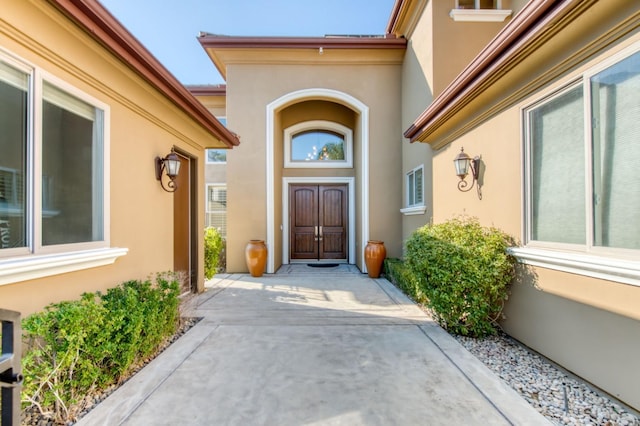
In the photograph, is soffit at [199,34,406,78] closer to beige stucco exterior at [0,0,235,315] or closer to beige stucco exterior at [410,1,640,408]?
beige stucco exterior at [0,0,235,315]

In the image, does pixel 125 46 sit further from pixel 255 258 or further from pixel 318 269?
pixel 318 269

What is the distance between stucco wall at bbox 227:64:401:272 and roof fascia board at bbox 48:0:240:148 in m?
3.37

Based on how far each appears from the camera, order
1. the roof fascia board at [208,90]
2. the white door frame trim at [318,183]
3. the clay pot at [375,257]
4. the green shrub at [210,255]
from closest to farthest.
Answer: the green shrub at [210,255] < the clay pot at [375,257] < the white door frame trim at [318,183] < the roof fascia board at [208,90]

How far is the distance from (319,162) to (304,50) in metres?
3.24

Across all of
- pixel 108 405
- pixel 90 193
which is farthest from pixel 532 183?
pixel 90 193

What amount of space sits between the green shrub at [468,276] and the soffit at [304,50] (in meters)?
6.07

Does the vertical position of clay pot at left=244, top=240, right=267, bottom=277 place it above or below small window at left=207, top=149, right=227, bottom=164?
below

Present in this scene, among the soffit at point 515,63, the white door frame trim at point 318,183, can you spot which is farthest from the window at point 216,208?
the soffit at point 515,63

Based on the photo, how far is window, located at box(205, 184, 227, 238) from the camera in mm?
10414

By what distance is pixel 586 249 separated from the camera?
8.83 ft

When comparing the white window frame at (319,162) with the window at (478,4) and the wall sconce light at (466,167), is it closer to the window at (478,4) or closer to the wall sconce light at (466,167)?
the window at (478,4)

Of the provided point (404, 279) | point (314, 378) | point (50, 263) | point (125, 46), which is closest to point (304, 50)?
point (125, 46)

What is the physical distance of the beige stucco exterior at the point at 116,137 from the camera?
2.37 meters

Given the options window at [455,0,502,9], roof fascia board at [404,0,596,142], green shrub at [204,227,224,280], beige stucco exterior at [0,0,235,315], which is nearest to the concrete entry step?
green shrub at [204,227,224,280]
